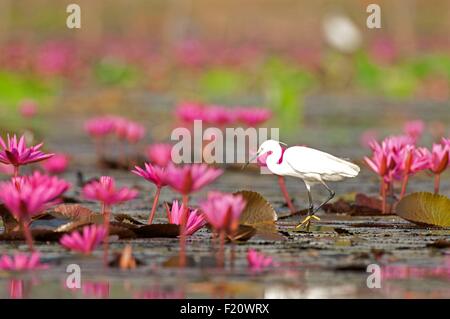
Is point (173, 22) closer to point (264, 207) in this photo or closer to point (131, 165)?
point (131, 165)

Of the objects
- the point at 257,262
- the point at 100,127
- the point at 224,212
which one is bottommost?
the point at 257,262

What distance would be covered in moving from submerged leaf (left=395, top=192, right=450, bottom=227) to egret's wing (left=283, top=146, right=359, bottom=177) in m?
0.38

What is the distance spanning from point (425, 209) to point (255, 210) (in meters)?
0.75

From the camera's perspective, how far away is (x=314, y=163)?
4.67m

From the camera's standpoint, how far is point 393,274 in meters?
3.95

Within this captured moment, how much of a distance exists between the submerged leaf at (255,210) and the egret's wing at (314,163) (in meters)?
0.25

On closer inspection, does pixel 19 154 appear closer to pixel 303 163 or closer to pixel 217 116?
pixel 303 163

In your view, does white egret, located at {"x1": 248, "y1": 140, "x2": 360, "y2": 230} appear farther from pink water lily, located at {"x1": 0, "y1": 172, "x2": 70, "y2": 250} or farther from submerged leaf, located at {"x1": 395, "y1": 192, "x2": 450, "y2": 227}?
pink water lily, located at {"x1": 0, "y1": 172, "x2": 70, "y2": 250}

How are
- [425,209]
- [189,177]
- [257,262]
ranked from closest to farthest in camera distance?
1. [189,177]
2. [257,262]
3. [425,209]

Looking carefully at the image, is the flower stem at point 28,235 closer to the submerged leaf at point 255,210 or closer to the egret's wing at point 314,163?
the submerged leaf at point 255,210

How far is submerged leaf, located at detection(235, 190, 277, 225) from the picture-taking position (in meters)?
4.84

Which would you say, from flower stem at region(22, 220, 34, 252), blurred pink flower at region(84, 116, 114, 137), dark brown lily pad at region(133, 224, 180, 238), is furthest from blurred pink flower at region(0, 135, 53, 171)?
blurred pink flower at region(84, 116, 114, 137)

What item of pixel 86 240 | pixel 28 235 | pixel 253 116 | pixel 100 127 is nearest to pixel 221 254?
pixel 86 240
